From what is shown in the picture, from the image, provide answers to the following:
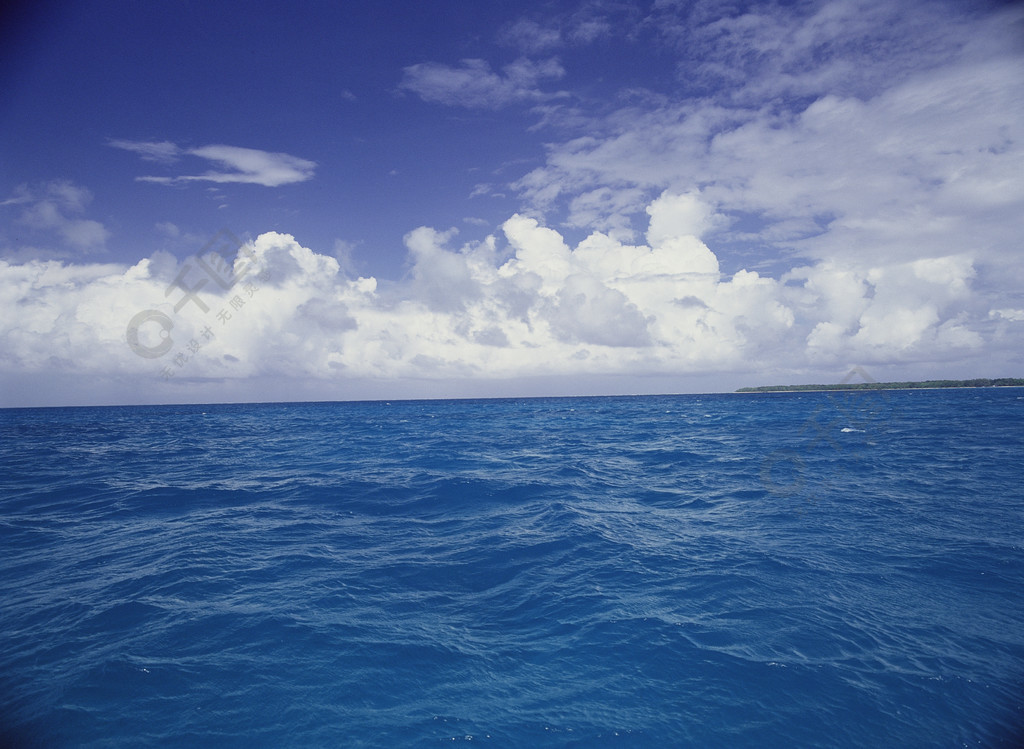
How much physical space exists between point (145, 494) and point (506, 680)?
19556 mm

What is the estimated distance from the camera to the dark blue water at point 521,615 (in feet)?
21.0

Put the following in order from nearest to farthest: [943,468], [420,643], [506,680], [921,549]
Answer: [506,680] → [420,643] → [921,549] → [943,468]

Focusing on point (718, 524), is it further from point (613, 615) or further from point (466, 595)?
point (466, 595)

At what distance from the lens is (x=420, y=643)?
8.17 m

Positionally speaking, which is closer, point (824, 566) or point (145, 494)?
point (824, 566)

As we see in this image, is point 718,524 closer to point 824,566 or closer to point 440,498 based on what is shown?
point 824,566

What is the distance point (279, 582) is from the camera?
10.6 m

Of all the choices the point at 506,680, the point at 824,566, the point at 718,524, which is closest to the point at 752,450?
the point at 718,524

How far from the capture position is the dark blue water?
6402 millimetres

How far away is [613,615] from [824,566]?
5784mm

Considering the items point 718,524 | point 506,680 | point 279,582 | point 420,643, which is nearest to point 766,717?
point 506,680

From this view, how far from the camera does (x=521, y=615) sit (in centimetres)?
920

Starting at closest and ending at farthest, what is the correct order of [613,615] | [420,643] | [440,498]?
[420,643] → [613,615] → [440,498]

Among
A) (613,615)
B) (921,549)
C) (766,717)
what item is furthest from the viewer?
(921,549)
